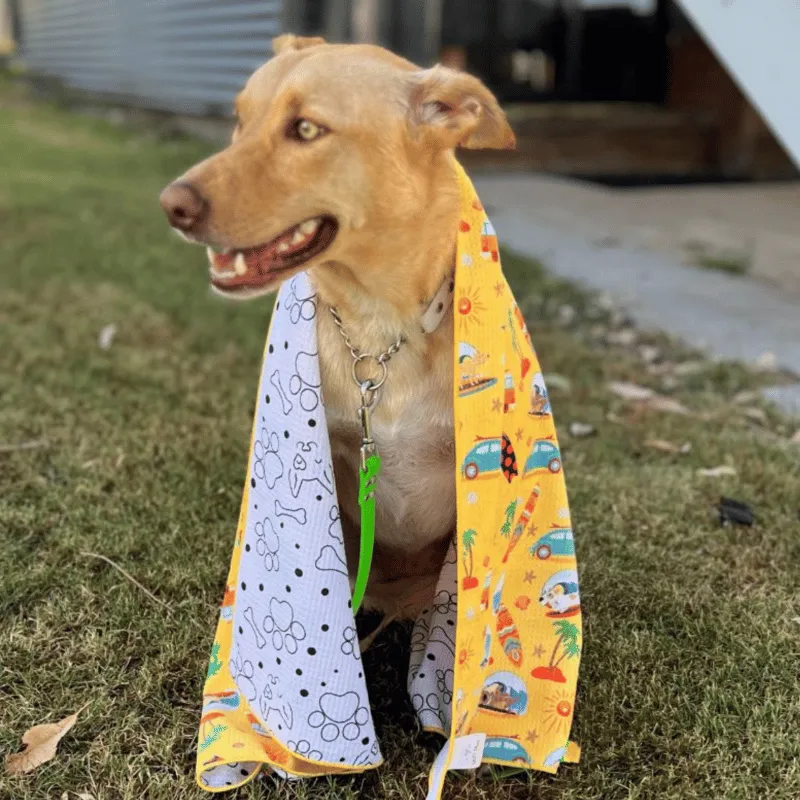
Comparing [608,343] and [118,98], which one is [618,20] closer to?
[118,98]

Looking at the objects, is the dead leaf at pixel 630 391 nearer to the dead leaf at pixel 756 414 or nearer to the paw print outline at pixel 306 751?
the dead leaf at pixel 756 414

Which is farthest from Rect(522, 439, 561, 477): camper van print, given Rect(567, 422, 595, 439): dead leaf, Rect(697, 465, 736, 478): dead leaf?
Rect(567, 422, 595, 439): dead leaf

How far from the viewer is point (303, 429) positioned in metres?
1.68

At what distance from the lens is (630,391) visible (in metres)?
3.77

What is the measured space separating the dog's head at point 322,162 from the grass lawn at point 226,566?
1020 millimetres

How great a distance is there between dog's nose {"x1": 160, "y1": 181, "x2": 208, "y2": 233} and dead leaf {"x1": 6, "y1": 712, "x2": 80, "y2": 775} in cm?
109

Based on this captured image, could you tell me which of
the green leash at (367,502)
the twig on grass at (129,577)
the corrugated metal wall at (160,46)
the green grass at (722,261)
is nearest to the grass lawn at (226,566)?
the twig on grass at (129,577)

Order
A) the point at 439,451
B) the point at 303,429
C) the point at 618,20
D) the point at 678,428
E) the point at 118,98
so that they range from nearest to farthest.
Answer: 1. the point at 303,429
2. the point at 439,451
3. the point at 678,428
4. the point at 618,20
5. the point at 118,98

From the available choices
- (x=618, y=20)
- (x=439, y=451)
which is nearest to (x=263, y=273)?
(x=439, y=451)

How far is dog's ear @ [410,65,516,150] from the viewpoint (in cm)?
165

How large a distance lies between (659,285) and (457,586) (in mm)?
3937

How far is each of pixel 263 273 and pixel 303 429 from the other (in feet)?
1.04

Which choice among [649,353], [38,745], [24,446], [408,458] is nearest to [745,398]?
[649,353]

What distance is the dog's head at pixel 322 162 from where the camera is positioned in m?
1.50
